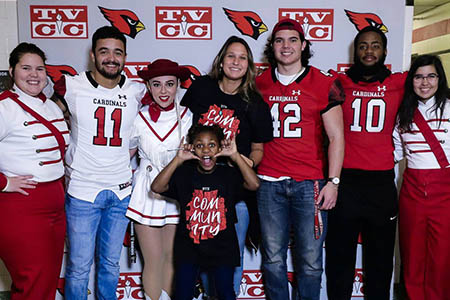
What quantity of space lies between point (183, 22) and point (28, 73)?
1.11 meters

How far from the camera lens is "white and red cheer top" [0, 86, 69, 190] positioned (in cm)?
194

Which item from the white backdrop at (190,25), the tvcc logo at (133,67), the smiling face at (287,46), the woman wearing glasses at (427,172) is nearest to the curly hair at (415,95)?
the woman wearing glasses at (427,172)

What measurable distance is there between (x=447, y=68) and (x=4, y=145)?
531 centimetres

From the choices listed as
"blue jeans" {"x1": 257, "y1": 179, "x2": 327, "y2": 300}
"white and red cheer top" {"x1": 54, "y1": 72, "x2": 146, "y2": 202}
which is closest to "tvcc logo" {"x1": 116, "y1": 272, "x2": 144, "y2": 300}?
"white and red cheer top" {"x1": 54, "y1": 72, "x2": 146, "y2": 202}

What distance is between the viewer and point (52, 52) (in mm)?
2736

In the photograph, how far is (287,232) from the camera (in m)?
2.32

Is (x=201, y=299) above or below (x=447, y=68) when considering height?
below

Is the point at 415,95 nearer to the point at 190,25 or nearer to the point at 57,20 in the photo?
the point at 190,25

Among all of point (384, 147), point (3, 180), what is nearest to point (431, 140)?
point (384, 147)

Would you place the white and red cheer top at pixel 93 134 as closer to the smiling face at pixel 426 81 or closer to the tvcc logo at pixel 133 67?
the tvcc logo at pixel 133 67

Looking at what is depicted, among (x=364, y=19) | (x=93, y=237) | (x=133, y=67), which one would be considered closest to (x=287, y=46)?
(x=364, y=19)

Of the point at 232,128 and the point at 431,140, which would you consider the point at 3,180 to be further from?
the point at 431,140

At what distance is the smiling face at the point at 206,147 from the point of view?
1.99 m

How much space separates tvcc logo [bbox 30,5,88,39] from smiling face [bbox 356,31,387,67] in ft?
5.65
